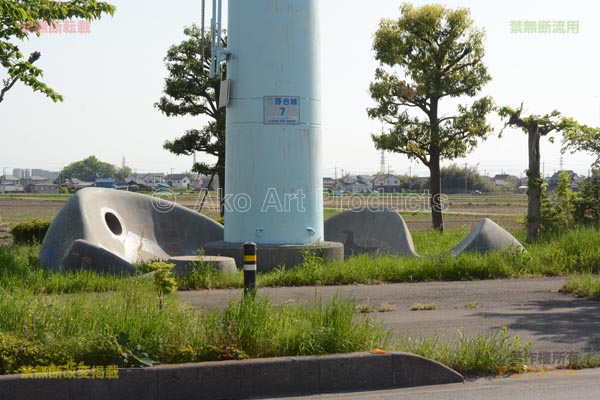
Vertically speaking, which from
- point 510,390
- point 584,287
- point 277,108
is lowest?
point 510,390

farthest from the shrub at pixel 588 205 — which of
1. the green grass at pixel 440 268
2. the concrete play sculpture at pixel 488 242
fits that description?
the concrete play sculpture at pixel 488 242

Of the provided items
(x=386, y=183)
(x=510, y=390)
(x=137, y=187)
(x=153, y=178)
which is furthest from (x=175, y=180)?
(x=510, y=390)

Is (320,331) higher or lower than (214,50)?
lower

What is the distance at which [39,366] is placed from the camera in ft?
23.1

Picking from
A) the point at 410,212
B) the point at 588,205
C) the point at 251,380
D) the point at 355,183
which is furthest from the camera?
the point at 355,183

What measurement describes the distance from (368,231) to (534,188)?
386 centimetres

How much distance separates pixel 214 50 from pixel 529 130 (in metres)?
7.53

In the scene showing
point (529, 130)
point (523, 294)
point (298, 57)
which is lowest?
point (523, 294)

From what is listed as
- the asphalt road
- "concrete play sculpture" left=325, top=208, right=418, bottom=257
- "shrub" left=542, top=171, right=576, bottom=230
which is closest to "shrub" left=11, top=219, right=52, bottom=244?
"concrete play sculpture" left=325, top=208, right=418, bottom=257

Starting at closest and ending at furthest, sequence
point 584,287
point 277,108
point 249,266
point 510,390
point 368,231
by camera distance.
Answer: point 510,390 → point 249,266 → point 584,287 → point 277,108 → point 368,231

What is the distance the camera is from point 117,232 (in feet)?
60.6

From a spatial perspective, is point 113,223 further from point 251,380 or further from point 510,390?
point 510,390

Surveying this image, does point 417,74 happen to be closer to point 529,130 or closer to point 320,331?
point 529,130

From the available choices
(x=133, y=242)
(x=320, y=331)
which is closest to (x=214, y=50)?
(x=133, y=242)
